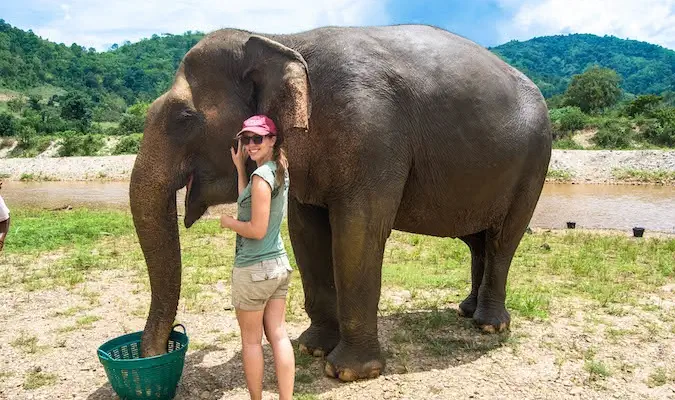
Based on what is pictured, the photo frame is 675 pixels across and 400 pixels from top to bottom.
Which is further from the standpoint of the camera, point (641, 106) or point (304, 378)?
point (641, 106)

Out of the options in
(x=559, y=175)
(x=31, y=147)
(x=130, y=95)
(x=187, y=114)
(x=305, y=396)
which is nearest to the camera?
(x=187, y=114)

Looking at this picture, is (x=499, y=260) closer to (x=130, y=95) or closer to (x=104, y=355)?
(x=104, y=355)

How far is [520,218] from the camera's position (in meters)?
5.68

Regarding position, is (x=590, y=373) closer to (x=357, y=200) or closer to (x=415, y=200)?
(x=415, y=200)

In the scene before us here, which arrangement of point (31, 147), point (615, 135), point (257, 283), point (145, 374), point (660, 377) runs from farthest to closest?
point (31, 147)
point (615, 135)
point (660, 377)
point (145, 374)
point (257, 283)

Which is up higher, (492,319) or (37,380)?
(492,319)

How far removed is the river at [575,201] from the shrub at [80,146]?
13.1m

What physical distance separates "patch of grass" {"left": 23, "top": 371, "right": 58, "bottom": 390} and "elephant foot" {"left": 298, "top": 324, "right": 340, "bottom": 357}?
76.6 inches

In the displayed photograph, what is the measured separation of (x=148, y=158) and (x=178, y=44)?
167656 millimetres

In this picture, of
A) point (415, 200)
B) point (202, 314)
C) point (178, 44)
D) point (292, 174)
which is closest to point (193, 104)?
point (292, 174)

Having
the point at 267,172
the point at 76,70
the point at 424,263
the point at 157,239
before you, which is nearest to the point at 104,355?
the point at 157,239

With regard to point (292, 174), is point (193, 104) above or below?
above

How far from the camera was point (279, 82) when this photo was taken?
416 cm

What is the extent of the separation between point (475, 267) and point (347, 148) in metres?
2.66
